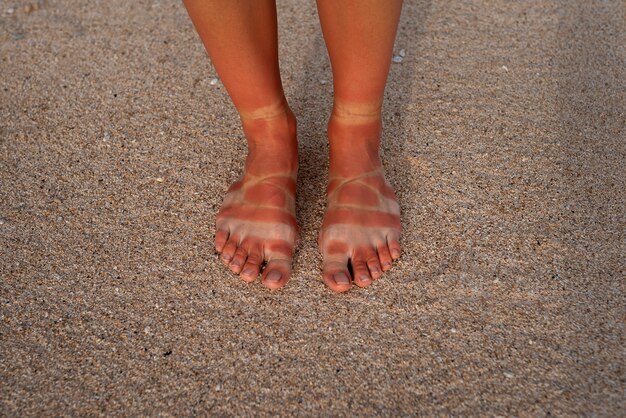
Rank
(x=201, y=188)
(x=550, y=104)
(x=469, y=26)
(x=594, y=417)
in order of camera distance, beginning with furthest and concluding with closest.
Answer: (x=469, y=26) < (x=550, y=104) < (x=201, y=188) < (x=594, y=417)

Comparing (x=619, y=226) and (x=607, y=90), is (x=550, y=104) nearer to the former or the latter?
(x=607, y=90)

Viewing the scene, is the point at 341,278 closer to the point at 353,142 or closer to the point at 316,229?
the point at 316,229

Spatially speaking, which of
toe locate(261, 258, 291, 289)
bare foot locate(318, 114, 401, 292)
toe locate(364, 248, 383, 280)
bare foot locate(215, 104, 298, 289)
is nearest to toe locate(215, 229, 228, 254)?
bare foot locate(215, 104, 298, 289)

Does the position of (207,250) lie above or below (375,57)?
below

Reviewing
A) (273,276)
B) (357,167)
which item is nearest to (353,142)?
(357,167)

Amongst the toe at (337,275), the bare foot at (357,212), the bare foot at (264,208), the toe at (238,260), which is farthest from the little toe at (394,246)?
the toe at (238,260)

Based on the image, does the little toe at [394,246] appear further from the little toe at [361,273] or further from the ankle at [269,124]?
the ankle at [269,124]

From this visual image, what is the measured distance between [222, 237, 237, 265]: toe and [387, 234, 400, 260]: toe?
15.0 inches

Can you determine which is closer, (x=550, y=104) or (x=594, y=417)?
(x=594, y=417)

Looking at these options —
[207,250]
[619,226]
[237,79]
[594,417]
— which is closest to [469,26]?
[619,226]

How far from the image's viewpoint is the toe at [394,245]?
1407mm

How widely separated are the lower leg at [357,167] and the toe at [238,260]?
0.63 feet

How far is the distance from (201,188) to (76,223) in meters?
0.35

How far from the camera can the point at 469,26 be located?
2117 millimetres
